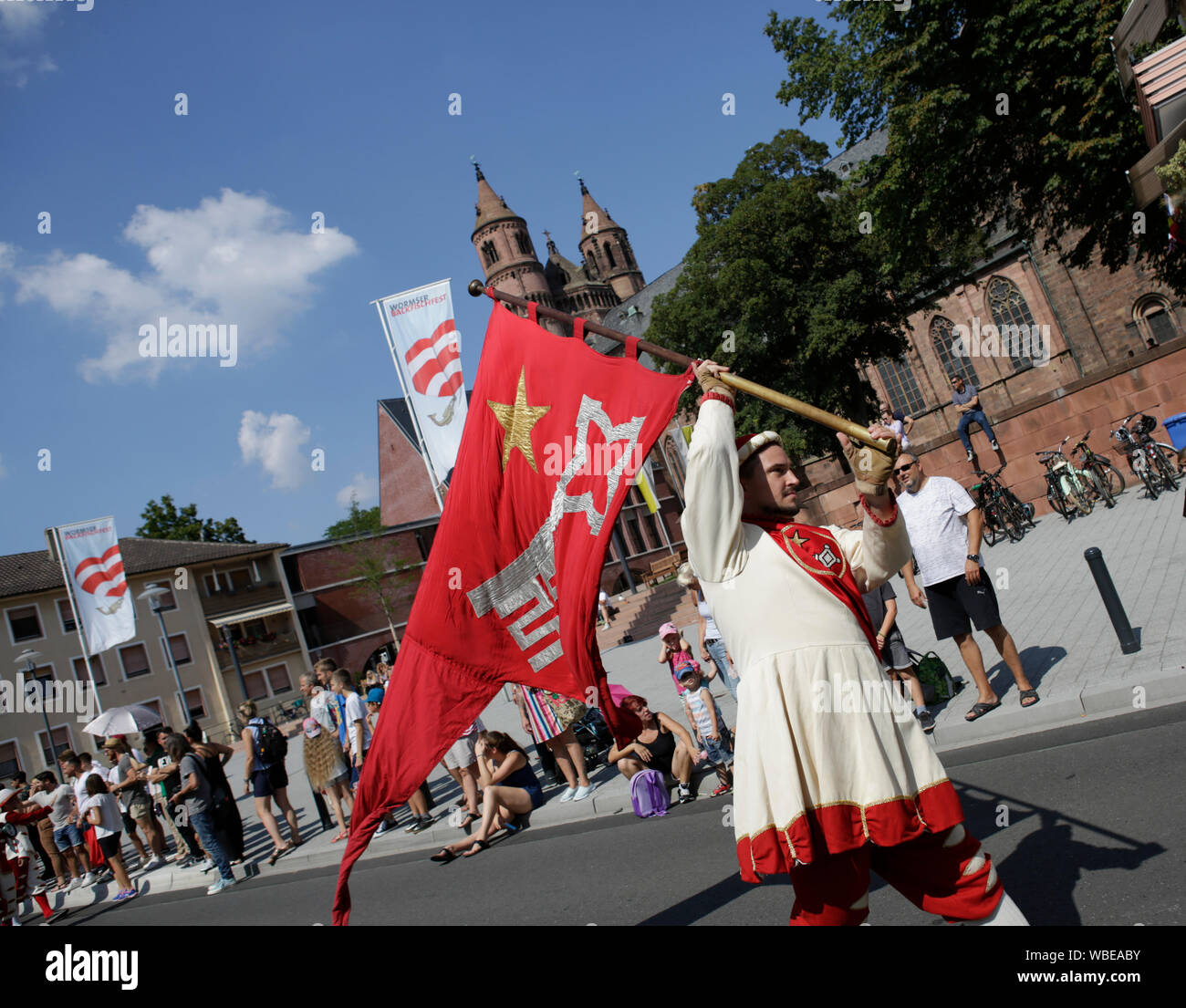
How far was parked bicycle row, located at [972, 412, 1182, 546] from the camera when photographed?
1458cm

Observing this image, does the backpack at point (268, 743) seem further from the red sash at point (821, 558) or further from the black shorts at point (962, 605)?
the red sash at point (821, 558)

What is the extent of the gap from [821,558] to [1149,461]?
14.4m

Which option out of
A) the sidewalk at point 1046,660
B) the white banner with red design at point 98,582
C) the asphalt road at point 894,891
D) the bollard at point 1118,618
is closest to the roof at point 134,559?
the white banner with red design at point 98,582

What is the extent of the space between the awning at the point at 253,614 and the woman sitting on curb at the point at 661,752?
1616 inches

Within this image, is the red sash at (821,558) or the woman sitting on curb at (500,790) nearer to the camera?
the red sash at (821,558)

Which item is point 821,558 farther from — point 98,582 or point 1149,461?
point 98,582

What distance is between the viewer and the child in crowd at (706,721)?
26.5ft

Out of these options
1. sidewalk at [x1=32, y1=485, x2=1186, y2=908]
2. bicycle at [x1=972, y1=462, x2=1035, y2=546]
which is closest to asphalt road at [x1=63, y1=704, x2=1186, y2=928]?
sidewalk at [x1=32, y1=485, x2=1186, y2=908]

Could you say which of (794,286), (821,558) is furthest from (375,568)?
(821,558)

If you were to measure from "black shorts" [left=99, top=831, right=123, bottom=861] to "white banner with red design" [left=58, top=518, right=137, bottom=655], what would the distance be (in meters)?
7.30

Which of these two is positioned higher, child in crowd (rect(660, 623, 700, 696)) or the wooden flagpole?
the wooden flagpole

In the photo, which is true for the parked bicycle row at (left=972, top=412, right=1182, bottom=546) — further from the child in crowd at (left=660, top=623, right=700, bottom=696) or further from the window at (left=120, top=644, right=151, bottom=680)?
the window at (left=120, top=644, right=151, bottom=680)

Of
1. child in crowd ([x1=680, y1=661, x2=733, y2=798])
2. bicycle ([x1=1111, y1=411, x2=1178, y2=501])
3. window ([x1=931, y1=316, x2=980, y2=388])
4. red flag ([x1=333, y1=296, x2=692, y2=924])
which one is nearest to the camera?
red flag ([x1=333, y1=296, x2=692, y2=924])
